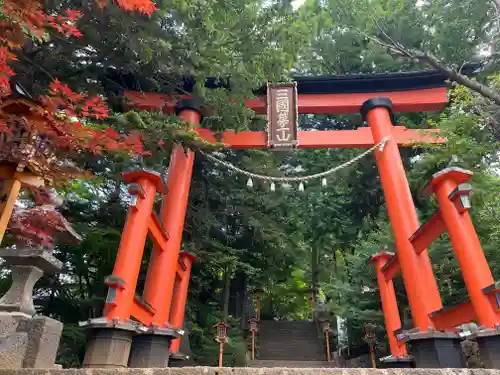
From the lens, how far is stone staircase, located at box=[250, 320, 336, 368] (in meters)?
11.9

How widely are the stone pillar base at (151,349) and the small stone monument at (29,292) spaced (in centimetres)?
225

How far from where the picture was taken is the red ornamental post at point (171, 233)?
674 centimetres

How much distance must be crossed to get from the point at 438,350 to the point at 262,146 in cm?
506

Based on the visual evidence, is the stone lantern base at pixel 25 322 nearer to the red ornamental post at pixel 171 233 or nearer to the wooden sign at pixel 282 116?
the red ornamental post at pixel 171 233

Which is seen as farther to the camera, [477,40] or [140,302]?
[477,40]

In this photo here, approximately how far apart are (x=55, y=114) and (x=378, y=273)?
708 cm

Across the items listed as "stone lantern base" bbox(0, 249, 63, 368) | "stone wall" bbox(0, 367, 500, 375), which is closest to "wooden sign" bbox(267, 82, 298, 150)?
"stone lantern base" bbox(0, 249, 63, 368)

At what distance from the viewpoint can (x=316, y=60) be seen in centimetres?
1372

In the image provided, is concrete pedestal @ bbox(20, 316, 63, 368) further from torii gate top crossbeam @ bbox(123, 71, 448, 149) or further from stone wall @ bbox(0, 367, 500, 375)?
torii gate top crossbeam @ bbox(123, 71, 448, 149)

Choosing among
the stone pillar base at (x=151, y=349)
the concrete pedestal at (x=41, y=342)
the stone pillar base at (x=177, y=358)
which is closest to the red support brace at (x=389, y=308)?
the stone pillar base at (x=177, y=358)

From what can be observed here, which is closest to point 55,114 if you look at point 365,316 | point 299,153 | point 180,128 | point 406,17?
point 180,128

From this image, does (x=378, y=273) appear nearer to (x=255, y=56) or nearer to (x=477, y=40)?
(x=255, y=56)

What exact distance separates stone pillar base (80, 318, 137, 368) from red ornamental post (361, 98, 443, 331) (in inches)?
186

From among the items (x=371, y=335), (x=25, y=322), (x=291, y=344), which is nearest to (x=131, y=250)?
(x=25, y=322)
